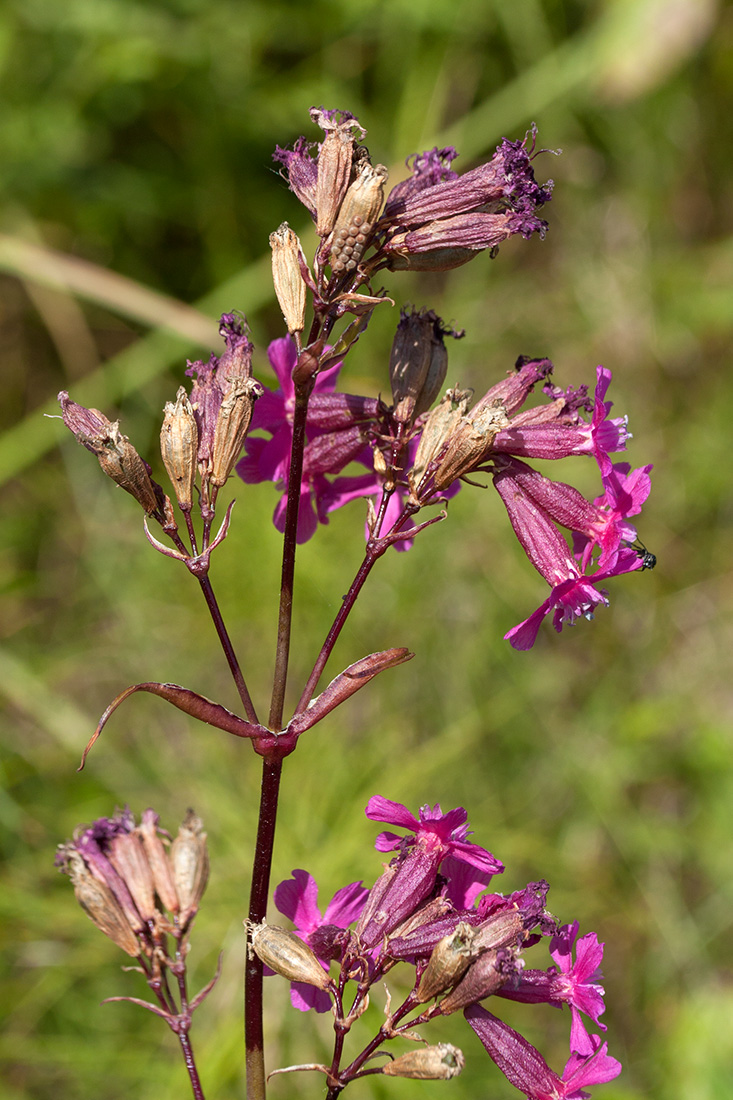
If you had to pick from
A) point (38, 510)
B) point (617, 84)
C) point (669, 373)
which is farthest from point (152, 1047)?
point (617, 84)

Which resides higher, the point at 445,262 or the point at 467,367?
the point at 467,367

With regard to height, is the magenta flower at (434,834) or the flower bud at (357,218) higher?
the flower bud at (357,218)

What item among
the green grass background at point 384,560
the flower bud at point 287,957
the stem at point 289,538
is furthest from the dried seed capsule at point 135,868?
the green grass background at point 384,560

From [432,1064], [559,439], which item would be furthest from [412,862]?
[559,439]

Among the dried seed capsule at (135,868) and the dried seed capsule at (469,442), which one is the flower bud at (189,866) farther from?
the dried seed capsule at (469,442)

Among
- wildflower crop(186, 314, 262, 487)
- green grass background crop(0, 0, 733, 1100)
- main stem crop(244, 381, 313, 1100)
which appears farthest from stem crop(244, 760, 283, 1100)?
green grass background crop(0, 0, 733, 1100)

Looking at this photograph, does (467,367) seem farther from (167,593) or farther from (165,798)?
(165,798)

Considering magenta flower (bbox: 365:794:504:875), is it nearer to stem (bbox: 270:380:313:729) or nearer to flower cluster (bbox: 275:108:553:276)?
stem (bbox: 270:380:313:729)
